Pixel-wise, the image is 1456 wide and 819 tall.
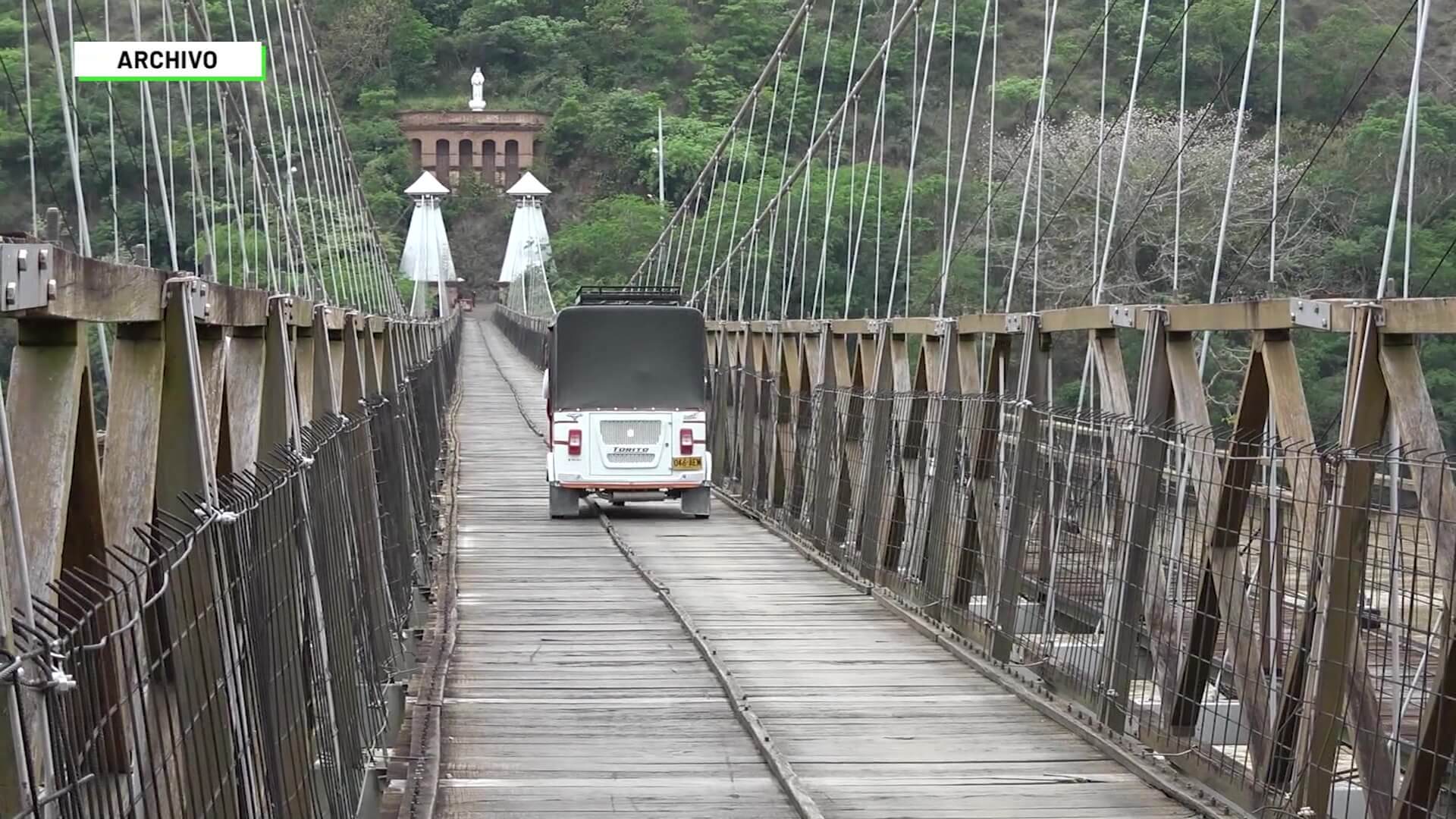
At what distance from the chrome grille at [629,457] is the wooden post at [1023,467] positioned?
885 cm

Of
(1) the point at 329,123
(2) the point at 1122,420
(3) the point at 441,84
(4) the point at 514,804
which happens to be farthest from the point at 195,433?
(3) the point at 441,84

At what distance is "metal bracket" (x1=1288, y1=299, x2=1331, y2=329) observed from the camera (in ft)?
16.9

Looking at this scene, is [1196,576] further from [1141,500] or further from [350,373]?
[350,373]

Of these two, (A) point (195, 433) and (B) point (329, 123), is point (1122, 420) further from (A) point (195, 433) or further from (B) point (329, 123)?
(B) point (329, 123)

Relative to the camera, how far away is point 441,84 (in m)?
121

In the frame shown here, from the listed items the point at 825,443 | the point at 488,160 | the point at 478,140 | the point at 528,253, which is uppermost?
the point at 478,140

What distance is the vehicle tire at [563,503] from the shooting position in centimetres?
1736

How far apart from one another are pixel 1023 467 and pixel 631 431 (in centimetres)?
935

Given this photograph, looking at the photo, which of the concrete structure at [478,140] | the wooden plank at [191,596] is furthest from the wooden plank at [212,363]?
the concrete structure at [478,140]

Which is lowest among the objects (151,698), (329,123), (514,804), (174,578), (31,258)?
(514,804)

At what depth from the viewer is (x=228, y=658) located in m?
3.97

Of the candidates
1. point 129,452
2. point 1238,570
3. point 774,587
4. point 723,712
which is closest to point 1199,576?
point 1238,570

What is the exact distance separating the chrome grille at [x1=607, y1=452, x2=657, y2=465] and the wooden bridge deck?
3.43 m

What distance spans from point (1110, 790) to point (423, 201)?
92873mm
